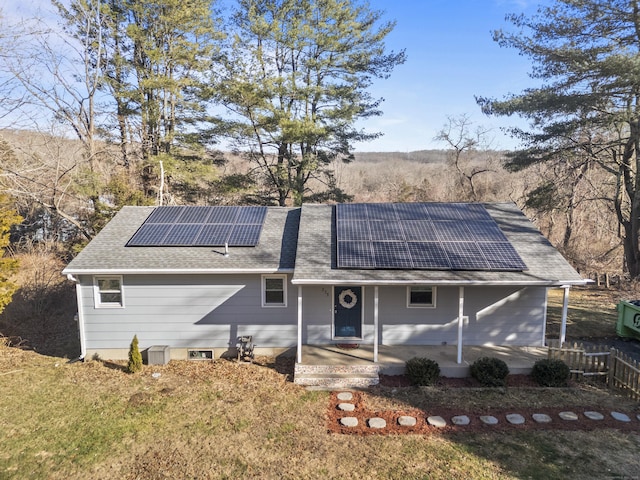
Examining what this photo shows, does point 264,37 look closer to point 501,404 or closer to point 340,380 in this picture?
point 340,380

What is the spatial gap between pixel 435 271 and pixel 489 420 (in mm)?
3514

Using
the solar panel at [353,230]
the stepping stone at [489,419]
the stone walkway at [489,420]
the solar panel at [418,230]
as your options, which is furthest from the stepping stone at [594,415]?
the solar panel at [353,230]

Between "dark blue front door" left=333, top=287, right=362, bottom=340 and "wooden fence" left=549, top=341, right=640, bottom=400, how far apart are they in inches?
191

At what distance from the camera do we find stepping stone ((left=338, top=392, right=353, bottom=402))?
27.6 ft

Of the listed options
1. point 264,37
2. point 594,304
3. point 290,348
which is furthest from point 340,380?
point 264,37

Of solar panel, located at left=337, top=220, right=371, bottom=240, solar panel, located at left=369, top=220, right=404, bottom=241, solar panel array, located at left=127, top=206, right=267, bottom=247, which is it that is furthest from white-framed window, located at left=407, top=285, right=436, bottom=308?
solar panel array, located at left=127, top=206, right=267, bottom=247

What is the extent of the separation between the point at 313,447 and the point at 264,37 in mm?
19683

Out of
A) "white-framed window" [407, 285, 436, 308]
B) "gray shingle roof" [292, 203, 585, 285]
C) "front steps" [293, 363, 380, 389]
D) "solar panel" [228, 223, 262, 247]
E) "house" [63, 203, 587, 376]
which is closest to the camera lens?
"front steps" [293, 363, 380, 389]

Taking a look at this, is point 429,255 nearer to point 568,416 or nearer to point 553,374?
point 553,374

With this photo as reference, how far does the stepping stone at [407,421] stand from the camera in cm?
736

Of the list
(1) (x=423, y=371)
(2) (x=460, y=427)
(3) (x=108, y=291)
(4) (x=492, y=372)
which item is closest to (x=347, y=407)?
(1) (x=423, y=371)

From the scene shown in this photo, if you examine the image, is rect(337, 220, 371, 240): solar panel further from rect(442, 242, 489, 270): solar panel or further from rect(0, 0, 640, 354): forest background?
rect(0, 0, 640, 354): forest background

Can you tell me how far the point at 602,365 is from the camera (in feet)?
30.2

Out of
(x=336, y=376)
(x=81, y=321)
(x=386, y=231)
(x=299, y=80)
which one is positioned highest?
(x=299, y=80)
